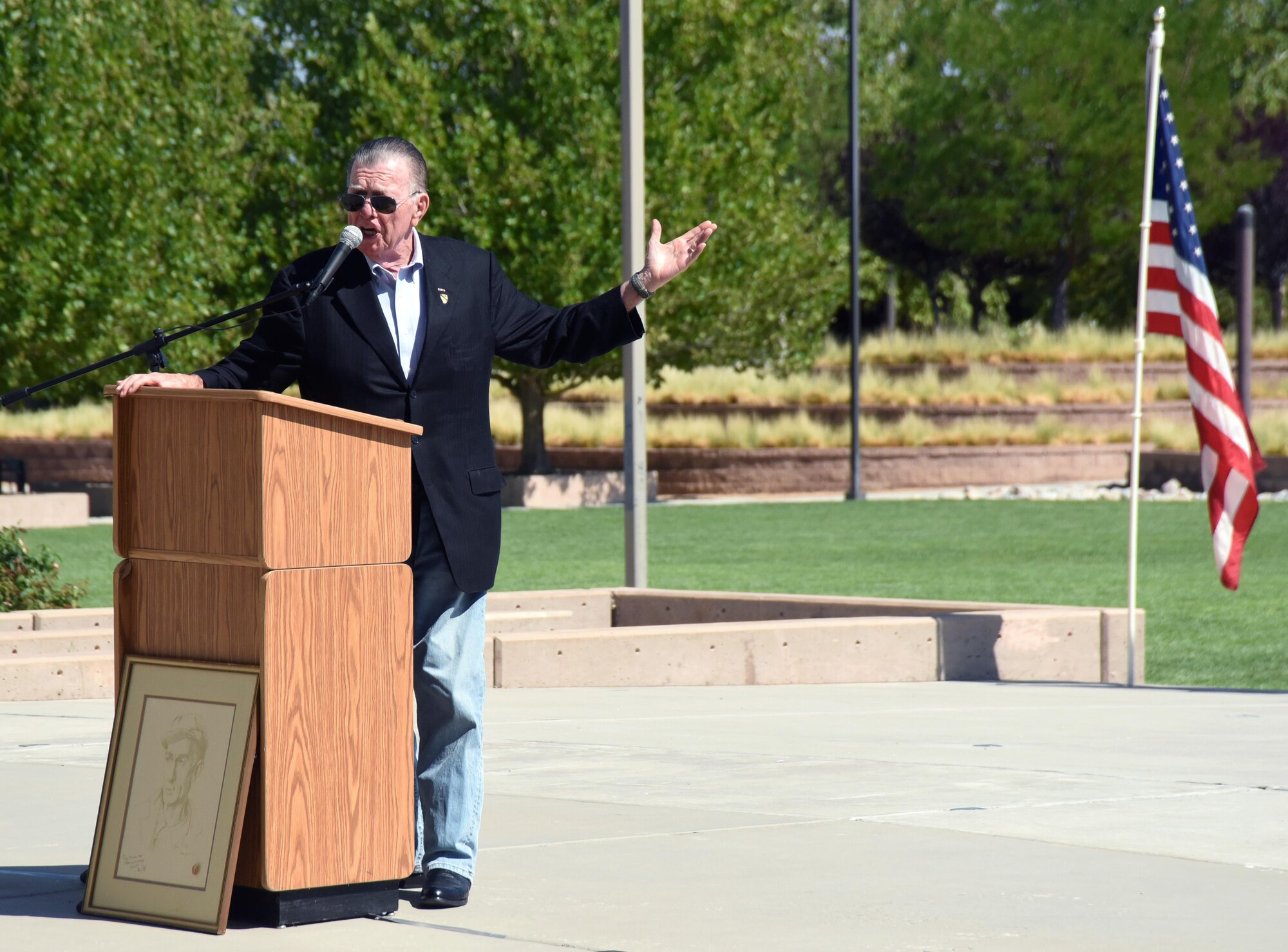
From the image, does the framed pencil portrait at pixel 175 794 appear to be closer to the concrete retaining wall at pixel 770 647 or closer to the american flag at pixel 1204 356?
the concrete retaining wall at pixel 770 647

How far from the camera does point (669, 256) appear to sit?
18.0 ft

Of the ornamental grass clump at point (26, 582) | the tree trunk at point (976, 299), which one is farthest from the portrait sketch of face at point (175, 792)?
the tree trunk at point (976, 299)

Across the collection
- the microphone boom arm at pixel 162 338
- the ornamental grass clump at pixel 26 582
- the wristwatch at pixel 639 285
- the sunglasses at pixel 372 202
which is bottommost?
the ornamental grass clump at pixel 26 582

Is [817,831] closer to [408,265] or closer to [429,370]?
[429,370]

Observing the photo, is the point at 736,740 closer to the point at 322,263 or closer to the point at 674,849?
the point at 674,849

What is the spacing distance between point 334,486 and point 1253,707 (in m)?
6.31

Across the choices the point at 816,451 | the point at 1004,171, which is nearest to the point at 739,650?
the point at 816,451

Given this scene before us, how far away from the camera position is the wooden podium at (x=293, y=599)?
473 centimetres

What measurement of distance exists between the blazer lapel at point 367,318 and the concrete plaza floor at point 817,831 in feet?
4.72

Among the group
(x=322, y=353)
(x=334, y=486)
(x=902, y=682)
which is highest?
(x=322, y=353)

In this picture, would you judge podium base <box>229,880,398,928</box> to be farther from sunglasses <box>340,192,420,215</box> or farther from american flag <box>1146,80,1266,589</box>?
american flag <box>1146,80,1266,589</box>

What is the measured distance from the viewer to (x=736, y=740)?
27.8 ft

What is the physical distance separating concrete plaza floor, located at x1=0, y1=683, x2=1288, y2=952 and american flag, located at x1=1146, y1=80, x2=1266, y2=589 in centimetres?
165

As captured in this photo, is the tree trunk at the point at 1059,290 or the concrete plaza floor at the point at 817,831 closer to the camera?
the concrete plaza floor at the point at 817,831
